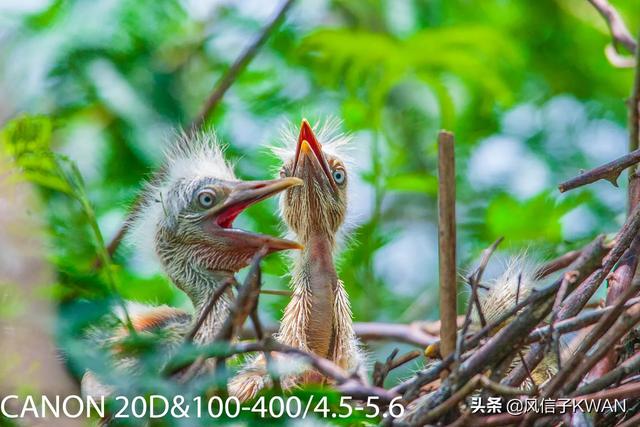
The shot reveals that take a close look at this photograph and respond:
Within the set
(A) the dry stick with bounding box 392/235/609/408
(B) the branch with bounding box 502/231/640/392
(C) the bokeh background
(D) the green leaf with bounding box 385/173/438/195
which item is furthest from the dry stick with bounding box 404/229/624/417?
(D) the green leaf with bounding box 385/173/438/195

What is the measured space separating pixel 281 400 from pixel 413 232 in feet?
8.34

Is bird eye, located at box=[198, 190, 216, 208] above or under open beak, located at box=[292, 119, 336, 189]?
under

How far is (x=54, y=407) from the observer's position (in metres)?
1.31

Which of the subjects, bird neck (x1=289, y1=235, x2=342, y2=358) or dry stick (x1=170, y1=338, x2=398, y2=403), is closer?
dry stick (x1=170, y1=338, x2=398, y2=403)

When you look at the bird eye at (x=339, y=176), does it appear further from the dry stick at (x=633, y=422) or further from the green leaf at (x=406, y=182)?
the dry stick at (x=633, y=422)

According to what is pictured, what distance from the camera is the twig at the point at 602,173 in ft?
5.07

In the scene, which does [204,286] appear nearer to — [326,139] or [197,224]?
[197,224]

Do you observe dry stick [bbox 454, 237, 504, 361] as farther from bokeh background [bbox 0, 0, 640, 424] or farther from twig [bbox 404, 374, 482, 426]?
bokeh background [bbox 0, 0, 640, 424]

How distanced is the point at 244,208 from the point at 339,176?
1.07 feet

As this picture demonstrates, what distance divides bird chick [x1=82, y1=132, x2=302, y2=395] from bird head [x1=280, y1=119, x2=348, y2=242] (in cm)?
17

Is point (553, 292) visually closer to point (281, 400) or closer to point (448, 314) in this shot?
point (448, 314)

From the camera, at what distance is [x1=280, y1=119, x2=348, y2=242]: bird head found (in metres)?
2.29

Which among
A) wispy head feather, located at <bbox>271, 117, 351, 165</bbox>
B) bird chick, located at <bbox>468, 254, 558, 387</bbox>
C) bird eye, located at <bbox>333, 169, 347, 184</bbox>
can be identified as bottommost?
bird chick, located at <bbox>468, 254, 558, 387</bbox>

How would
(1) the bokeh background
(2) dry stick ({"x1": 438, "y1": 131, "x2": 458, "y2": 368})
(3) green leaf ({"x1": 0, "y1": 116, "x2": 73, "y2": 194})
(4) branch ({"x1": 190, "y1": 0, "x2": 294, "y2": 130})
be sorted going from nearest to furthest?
1. (2) dry stick ({"x1": 438, "y1": 131, "x2": 458, "y2": 368})
2. (3) green leaf ({"x1": 0, "y1": 116, "x2": 73, "y2": 194})
3. (1) the bokeh background
4. (4) branch ({"x1": 190, "y1": 0, "x2": 294, "y2": 130})
